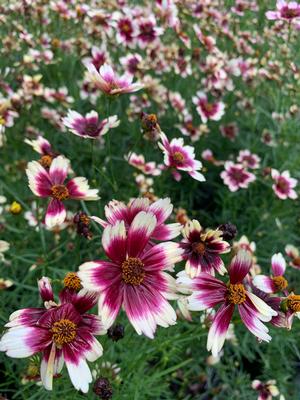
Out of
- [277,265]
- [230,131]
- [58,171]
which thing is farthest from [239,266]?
[230,131]

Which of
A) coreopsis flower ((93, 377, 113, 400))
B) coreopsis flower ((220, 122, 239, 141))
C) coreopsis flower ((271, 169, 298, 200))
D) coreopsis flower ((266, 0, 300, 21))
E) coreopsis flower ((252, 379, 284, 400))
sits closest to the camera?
coreopsis flower ((93, 377, 113, 400))

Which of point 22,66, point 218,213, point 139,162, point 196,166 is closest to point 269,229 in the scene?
point 218,213

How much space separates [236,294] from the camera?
1119mm

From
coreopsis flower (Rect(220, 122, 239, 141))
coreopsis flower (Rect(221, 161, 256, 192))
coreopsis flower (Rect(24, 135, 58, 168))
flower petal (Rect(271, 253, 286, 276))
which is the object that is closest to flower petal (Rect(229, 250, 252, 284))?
flower petal (Rect(271, 253, 286, 276))

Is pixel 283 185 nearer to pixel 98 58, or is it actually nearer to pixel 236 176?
pixel 236 176

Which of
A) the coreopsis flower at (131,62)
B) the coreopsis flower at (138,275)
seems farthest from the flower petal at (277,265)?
the coreopsis flower at (131,62)

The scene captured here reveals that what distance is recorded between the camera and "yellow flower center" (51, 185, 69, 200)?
1.46 metres

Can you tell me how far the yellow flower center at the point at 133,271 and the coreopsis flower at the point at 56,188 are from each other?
1.27ft

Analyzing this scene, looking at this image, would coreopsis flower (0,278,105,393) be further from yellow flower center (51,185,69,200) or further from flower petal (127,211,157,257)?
yellow flower center (51,185,69,200)

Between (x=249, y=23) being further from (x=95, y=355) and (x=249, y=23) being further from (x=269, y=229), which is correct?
(x=95, y=355)

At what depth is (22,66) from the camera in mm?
3141

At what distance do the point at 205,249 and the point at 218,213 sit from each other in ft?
6.79

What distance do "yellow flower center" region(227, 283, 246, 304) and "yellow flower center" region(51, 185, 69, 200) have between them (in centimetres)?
64

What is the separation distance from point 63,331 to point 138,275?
0.72 feet
